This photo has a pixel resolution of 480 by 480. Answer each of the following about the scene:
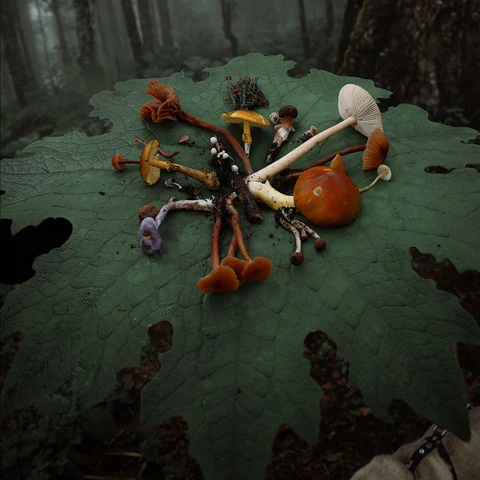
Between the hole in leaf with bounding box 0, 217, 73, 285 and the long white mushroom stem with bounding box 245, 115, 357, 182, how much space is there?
31.1 inches

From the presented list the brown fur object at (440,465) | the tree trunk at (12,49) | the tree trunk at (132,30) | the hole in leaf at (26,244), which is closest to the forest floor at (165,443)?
the brown fur object at (440,465)

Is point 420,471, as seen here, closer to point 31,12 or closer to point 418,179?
point 418,179

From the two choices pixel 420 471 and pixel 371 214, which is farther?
pixel 420 471

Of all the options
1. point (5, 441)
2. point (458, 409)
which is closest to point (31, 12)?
point (5, 441)

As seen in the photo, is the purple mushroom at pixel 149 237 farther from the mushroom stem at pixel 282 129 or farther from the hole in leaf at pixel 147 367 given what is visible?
the hole in leaf at pixel 147 367

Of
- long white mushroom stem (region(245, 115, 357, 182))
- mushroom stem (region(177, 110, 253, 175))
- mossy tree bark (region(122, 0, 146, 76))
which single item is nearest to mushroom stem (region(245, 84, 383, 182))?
long white mushroom stem (region(245, 115, 357, 182))

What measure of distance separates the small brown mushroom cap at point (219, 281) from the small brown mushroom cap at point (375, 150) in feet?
2.57

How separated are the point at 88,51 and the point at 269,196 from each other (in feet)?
34.4

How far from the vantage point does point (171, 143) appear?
1770 mm

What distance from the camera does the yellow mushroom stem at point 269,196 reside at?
4.72ft

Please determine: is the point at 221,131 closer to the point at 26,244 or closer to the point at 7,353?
the point at 26,244

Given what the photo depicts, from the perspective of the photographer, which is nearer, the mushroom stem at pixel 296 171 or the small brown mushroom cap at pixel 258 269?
the small brown mushroom cap at pixel 258 269

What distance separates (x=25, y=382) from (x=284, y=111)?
149 cm

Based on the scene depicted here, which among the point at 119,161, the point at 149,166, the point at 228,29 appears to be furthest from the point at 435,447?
the point at 228,29
